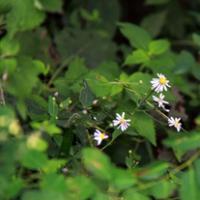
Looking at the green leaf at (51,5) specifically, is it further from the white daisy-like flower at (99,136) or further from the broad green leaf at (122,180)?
the broad green leaf at (122,180)

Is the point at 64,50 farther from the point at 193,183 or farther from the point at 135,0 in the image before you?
the point at 193,183

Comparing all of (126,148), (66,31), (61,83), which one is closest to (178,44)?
(66,31)

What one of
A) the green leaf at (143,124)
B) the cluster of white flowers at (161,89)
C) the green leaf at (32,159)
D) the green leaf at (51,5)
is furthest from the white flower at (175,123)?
the green leaf at (51,5)

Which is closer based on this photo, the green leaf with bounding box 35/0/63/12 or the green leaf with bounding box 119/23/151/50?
the green leaf with bounding box 119/23/151/50

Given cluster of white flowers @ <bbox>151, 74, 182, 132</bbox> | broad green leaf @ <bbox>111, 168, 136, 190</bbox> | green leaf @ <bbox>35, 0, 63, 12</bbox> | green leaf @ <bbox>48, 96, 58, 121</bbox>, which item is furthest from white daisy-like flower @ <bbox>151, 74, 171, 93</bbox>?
green leaf @ <bbox>35, 0, 63, 12</bbox>

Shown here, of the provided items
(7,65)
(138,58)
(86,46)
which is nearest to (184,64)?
(138,58)

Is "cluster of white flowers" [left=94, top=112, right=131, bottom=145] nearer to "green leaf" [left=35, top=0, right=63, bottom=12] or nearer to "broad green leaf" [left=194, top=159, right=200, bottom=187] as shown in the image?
"broad green leaf" [left=194, top=159, right=200, bottom=187]

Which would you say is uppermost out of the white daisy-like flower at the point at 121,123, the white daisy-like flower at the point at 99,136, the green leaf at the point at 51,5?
the white daisy-like flower at the point at 99,136
